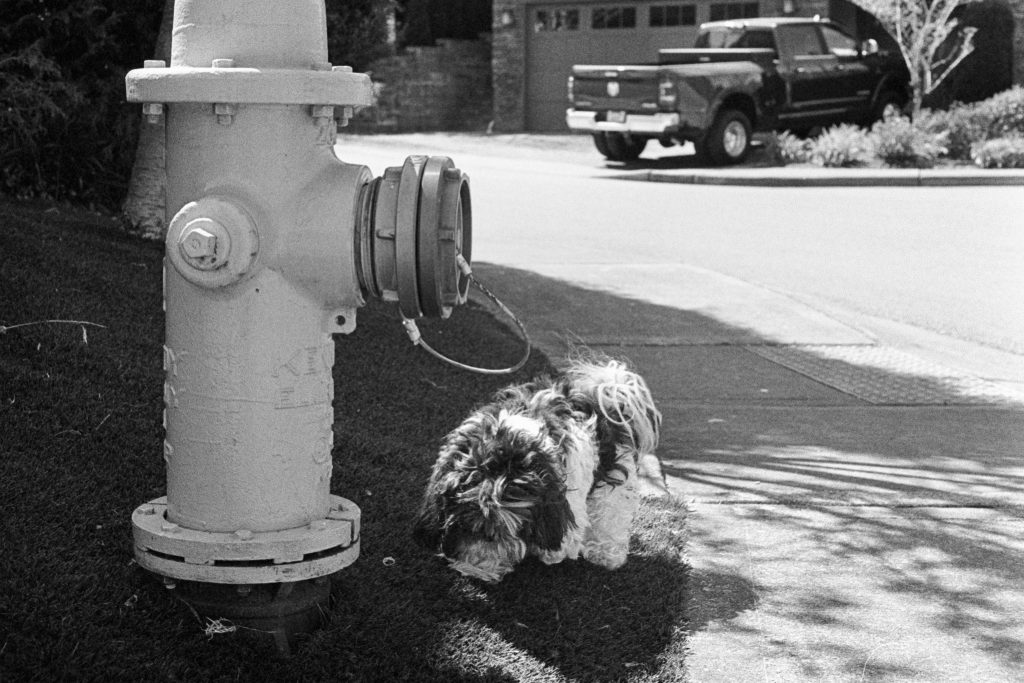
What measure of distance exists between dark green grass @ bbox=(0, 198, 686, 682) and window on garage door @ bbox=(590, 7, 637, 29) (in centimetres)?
2279

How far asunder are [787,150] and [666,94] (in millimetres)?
2312

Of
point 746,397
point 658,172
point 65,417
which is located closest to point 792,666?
point 65,417

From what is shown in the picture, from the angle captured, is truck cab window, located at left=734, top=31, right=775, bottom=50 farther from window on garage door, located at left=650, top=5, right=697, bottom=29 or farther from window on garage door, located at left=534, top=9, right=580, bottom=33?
window on garage door, located at left=534, top=9, right=580, bottom=33

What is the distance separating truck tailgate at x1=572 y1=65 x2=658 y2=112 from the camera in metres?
19.5

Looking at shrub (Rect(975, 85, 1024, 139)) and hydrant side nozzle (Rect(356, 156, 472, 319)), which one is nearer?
hydrant side nozzle (Rect(356, 156, 472, 319))

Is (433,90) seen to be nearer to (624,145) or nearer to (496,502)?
(624,145)

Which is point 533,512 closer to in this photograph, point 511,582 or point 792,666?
point 511,582

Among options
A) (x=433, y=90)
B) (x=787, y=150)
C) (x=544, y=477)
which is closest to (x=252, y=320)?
(x=544, y=477)

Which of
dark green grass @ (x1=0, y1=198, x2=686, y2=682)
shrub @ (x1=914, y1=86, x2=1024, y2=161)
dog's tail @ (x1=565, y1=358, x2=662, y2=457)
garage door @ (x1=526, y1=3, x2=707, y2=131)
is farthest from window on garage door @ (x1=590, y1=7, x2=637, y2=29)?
dog's tail @ (x1=565, y1=358, x2=662, y2=457)

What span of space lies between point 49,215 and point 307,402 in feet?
13.4

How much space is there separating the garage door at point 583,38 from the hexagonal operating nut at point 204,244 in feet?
81.4

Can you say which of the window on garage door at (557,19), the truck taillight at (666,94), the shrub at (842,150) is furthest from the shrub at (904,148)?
the window on garage door at (557,19)

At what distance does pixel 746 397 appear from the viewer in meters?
6.76

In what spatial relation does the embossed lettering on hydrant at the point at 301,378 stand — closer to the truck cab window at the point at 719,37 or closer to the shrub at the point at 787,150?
the shrub at the point at 787,150
